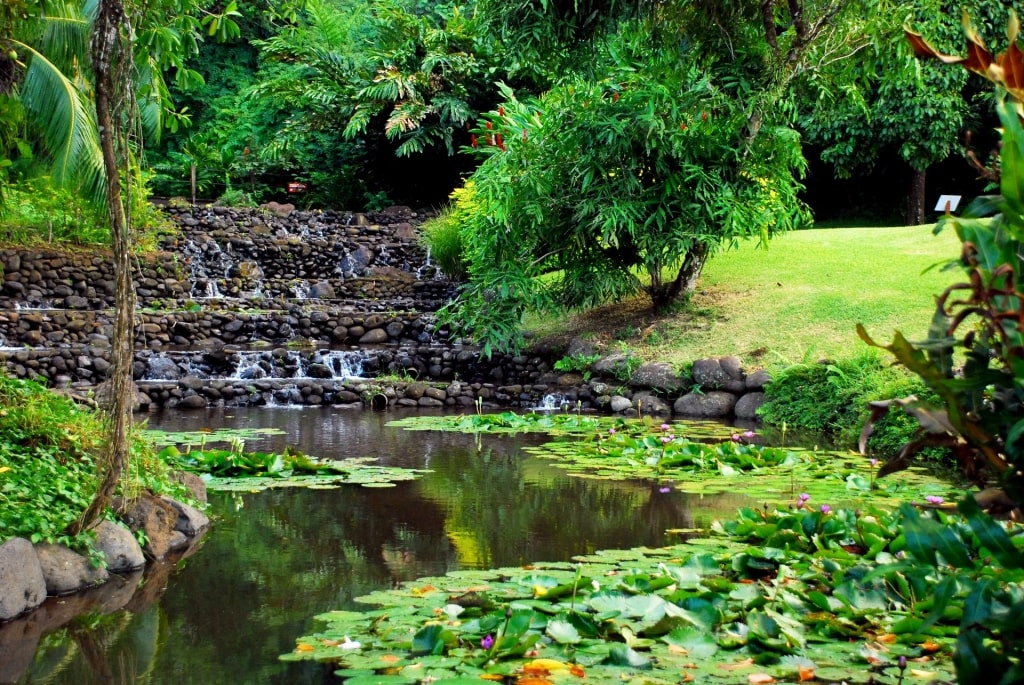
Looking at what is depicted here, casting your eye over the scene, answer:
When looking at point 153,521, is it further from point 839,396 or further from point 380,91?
point 380,91

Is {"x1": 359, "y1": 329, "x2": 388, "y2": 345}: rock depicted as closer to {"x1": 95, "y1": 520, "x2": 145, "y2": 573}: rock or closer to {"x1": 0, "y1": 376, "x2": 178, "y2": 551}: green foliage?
{"x1": 0, "y1": 376, "x2": 178, "y2": 551}: green foliage

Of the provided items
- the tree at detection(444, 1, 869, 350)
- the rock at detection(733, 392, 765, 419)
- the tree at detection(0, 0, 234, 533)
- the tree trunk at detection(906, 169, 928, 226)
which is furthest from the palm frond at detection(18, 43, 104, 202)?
the tree trunk at detection(906, 169, 928, 226)

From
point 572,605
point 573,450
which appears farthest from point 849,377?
point 572,605

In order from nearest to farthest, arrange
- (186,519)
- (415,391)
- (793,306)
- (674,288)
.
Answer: (186,519)
(415,391)
(793,306)
(674,288)

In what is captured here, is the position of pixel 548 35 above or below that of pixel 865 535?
above

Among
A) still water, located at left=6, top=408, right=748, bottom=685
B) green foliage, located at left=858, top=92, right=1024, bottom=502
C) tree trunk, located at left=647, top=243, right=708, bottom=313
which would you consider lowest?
still water, located at left=6, top=408, right=748, bottom=685

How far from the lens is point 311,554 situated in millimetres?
5215

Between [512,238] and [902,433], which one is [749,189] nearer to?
[512,238]

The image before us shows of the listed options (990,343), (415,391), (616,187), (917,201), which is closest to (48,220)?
(415,391)

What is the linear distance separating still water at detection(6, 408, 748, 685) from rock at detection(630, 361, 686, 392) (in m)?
4.02

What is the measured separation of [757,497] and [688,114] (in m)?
6.73

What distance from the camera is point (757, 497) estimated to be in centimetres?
651

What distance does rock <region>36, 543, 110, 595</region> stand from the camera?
4.48 metres

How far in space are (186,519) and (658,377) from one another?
25.2ft
